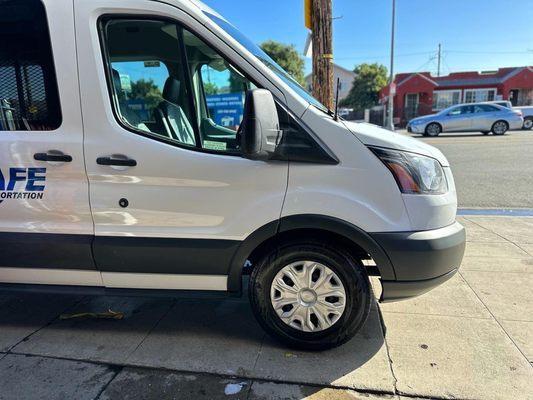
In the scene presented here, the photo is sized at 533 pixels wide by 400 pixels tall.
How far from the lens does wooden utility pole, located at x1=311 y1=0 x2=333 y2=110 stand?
16.8ft

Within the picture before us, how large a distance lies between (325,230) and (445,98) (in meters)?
38.3

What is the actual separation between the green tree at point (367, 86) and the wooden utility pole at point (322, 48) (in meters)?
43.9

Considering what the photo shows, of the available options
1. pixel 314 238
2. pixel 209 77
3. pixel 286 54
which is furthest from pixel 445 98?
pixel 314 238

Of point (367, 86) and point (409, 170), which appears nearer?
point (409, 170)

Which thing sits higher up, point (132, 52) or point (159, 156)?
point (132, 52)

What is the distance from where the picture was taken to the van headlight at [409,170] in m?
2.61

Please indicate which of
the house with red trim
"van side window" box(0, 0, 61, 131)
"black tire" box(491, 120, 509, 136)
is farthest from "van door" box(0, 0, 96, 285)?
the house with red trim

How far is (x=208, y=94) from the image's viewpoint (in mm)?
4055

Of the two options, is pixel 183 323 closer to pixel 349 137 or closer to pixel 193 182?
pixel 193 182

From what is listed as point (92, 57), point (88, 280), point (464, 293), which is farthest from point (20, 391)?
point (464, 293)

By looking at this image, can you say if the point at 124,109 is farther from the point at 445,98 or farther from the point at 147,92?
the point at 445,98

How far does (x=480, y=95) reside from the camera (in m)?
36.2

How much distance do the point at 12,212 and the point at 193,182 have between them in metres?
1.29

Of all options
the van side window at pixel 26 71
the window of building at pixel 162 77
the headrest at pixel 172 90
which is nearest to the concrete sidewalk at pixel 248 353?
the window of building at pixel 162 77
